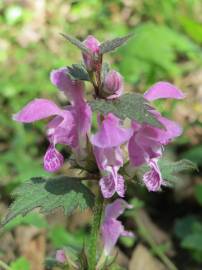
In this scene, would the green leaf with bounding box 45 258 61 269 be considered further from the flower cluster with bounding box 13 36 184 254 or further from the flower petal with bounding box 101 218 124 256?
the flower cluster with bounding box 13 36 184 254

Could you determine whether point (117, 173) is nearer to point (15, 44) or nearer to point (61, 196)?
point (61, 196)

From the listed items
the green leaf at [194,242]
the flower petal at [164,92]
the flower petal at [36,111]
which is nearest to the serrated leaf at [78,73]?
the flower petal at [36,111]

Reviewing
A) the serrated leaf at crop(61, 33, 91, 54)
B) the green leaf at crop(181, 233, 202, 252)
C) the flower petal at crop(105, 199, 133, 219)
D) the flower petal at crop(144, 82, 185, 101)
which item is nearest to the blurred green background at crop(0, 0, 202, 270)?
the green leaf at crop(181, 233, 202, 252)

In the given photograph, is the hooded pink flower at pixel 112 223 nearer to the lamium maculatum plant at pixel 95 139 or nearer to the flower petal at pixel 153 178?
the lamium maculatum plant at pixel 95 139

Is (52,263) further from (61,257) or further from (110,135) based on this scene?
(110,135)

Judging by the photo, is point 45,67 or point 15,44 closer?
point 45,67

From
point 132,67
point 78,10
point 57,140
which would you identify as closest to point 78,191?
point 57,140
